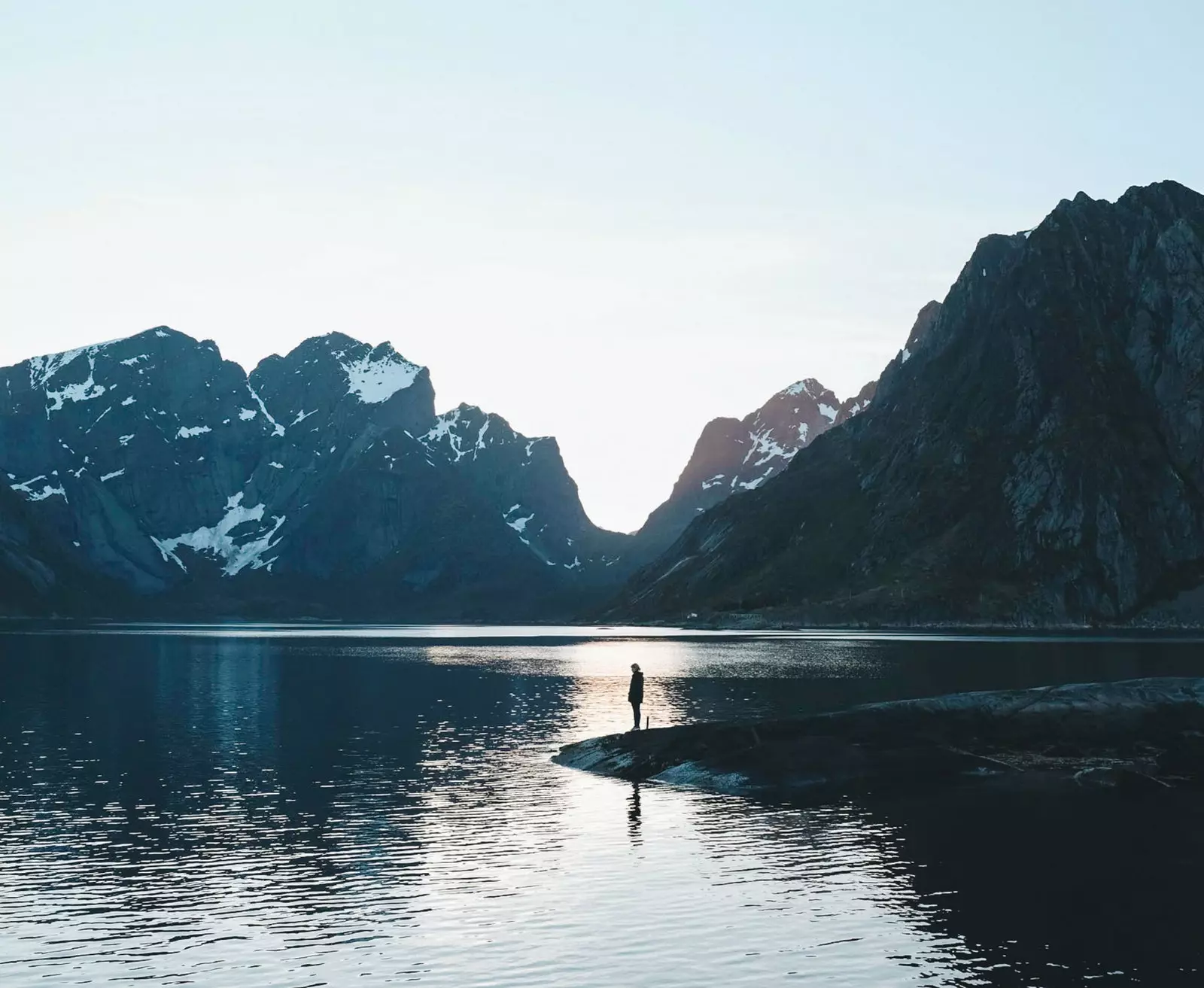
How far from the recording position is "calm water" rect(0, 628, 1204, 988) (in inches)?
1208

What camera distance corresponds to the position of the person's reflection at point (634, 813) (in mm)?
47250

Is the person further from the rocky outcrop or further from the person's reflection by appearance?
the person's reflection

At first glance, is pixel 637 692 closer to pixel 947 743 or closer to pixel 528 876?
pixel 947 743

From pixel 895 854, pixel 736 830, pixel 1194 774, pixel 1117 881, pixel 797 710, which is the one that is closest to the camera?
pixel 1117 881

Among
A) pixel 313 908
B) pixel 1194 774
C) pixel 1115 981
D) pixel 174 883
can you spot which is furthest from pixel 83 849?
pixel 1194 774

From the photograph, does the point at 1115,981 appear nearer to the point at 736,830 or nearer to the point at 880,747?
the point at 736,830

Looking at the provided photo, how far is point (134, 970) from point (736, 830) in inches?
929

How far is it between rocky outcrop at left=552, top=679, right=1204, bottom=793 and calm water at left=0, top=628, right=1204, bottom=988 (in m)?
3.25

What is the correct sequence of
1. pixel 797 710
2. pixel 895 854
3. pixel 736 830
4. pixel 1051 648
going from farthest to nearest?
pixel 1051 648, pixel 797 710, pixel 736 830, pixel 895 854

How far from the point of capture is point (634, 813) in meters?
51.7

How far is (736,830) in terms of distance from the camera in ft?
155

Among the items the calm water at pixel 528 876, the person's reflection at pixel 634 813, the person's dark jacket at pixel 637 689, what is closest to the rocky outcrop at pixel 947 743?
the person's reflection at pixel 634 813

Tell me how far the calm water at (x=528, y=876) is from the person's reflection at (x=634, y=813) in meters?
0.19

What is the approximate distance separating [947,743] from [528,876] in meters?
29.0
